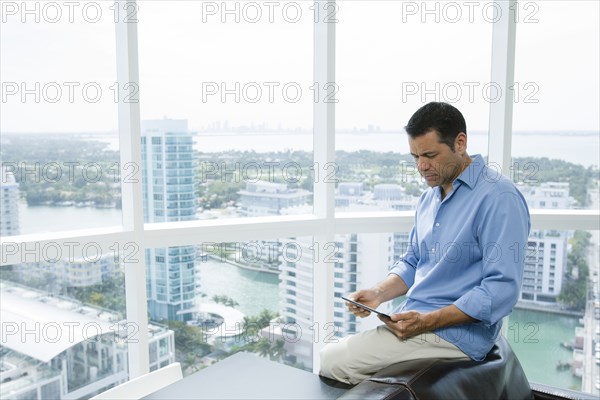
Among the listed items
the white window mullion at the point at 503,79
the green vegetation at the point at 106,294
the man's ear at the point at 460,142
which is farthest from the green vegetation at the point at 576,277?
the green vegetation at the point at 106,294

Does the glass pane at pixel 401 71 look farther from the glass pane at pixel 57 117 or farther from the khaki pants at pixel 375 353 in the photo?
the khaki pants at pixel 375 353

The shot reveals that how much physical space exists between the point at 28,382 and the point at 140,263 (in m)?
0.77

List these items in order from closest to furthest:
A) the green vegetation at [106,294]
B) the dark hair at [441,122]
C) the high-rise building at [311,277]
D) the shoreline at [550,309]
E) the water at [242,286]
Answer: the dark hair at [441,122] → the green vegetation at [106,294] → the water at [242,286] → the high-rise building at [311,277] → the shoreline at [550,309]

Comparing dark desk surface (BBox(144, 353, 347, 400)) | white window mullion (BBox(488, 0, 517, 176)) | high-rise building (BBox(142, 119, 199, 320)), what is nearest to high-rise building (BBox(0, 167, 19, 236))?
high-rise building (BBox(142, 119, 199, 320))

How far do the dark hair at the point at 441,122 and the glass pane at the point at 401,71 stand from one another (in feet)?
3.90

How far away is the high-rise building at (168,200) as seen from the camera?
9.57 ft

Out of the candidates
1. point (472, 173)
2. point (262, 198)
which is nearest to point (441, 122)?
point (472, 173)

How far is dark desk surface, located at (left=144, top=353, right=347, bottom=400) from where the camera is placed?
72.2 inches

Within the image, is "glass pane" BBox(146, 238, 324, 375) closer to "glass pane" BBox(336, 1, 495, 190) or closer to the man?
"glass pane" BBox(336, 1, 495, 190)

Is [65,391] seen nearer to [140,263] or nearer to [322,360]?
[140,263]

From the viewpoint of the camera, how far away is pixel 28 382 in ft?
8.93

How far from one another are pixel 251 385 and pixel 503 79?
2134mm

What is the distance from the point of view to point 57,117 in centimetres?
273

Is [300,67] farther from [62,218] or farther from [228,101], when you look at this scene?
[62,218]
